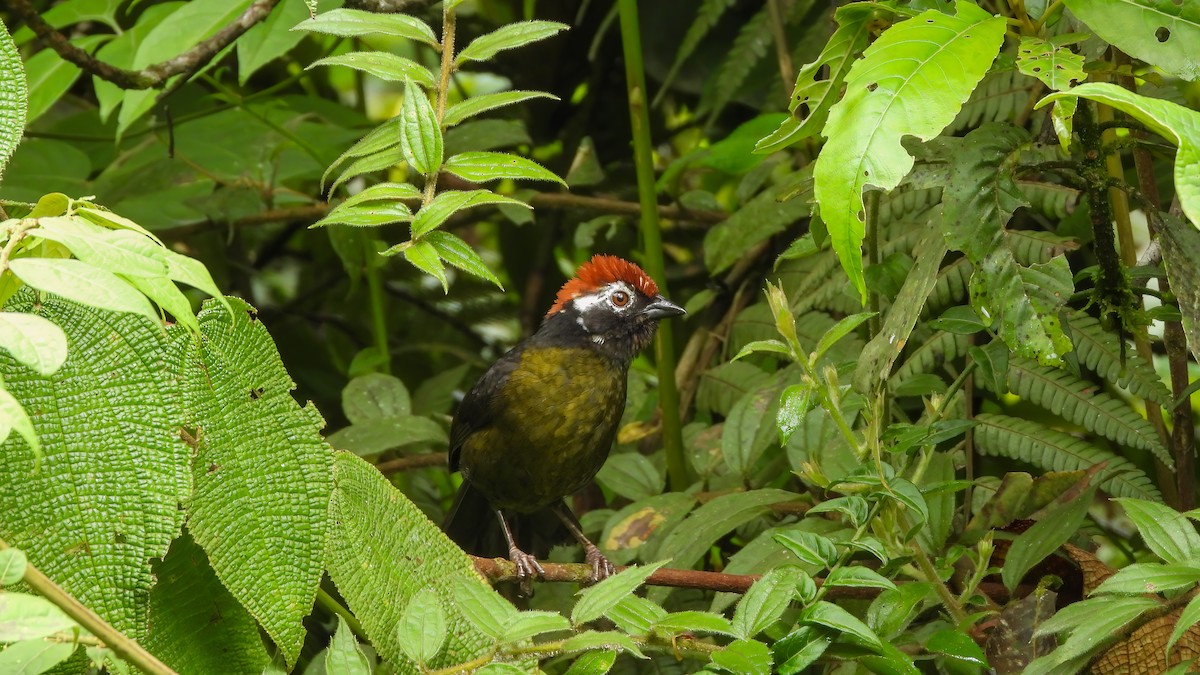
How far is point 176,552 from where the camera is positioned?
1582mm

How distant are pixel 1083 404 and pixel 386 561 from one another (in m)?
1.45

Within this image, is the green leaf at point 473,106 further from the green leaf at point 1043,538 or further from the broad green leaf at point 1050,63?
the green leaf at point 1043,538

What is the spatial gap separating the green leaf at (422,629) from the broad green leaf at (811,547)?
508mm

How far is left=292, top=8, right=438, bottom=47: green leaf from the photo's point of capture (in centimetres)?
188

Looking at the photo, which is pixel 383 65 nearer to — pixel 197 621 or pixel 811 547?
pixel 197 621

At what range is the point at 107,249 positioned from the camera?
111 cm

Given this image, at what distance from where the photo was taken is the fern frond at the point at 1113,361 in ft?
7.12

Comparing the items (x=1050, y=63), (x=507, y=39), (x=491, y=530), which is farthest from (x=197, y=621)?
(x=491, y=530)

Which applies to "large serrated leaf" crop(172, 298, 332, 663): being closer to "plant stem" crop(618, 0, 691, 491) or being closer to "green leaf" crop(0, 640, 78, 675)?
"green leaf" crop(0, 640, 78, 675)

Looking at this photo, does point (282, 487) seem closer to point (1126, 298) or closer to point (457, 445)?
point (1126, 298)

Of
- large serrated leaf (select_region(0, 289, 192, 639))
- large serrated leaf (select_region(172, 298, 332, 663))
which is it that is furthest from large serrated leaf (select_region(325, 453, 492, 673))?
large serrated leaf (select_region(0, 289, 192, 639))

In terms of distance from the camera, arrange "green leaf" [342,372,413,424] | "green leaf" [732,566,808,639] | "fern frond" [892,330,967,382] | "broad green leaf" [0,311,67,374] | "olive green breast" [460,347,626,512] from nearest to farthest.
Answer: "broad green leaf" [0,311,67,374]
"green leaf" [732,566,808,639]
"fern frond" [892,330,967,382]
"green leaf" [342,372,413,424]
"olive green breast" [460,347,626,512]

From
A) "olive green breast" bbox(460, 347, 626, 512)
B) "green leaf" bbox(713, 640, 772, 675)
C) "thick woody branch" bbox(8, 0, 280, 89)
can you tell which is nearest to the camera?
"green leaf" bbox(713, 640, 772, 675)

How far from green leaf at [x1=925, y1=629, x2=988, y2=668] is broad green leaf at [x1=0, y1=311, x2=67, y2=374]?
1259 mm
